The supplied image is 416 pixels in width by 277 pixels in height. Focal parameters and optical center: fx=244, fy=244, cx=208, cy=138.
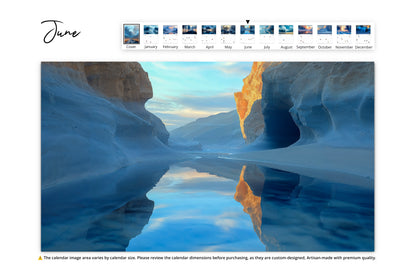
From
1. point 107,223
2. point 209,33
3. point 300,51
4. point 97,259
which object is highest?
point 209,33

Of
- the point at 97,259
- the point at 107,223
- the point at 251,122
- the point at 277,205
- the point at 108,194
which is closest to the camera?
the point at 97,259

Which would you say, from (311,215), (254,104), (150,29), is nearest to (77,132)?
(150,29)

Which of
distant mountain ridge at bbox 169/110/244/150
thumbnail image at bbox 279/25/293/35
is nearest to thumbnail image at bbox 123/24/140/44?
thumbnail image at bbox 279/25/293/35

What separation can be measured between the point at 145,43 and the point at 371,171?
5.99 m

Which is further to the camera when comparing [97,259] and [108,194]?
[108,194]

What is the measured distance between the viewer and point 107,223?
9.50 feet

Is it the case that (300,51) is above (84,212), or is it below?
above

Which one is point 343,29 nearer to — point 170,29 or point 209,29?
point 209,29

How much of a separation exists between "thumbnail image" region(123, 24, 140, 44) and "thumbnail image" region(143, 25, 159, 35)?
0.35 feet

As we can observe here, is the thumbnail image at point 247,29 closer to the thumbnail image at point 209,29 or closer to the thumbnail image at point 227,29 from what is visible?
the thumbnail image at point 227,29

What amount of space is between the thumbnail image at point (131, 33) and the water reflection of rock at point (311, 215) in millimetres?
3012

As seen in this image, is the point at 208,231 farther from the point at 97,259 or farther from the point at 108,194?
the point at 108,194

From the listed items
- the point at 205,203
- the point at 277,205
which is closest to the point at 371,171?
the point at 277,205

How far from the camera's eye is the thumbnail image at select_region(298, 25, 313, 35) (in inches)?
145
